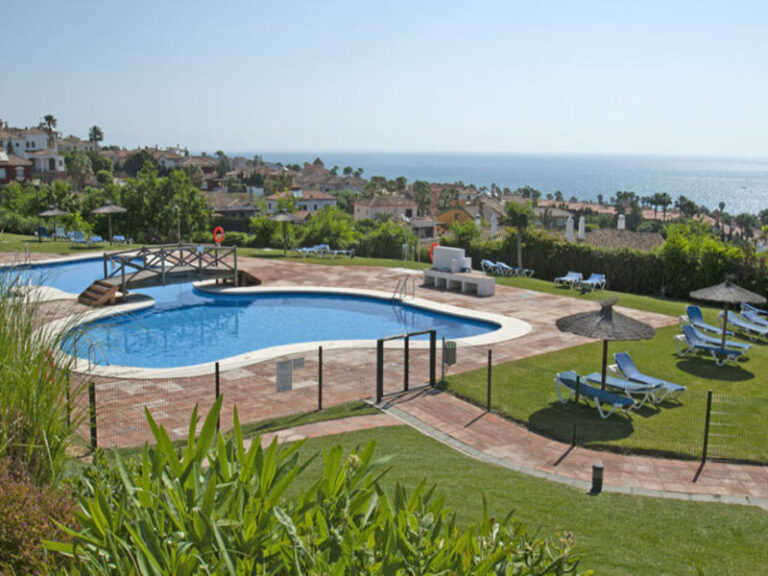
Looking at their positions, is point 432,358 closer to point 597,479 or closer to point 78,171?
point 597,479

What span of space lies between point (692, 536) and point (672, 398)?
5.37 meters

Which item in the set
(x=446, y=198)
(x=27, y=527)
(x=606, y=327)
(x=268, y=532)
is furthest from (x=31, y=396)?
(x=446, y=198)

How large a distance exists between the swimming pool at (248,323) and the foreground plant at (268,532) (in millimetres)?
A: 11782

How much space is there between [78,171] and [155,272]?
277ft

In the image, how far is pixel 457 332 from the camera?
59.4 feet

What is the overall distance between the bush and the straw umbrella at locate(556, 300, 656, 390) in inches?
329

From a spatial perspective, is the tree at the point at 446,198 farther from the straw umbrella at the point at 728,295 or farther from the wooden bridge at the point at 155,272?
the straw umbrella at the point at 728,295

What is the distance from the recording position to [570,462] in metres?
9.17

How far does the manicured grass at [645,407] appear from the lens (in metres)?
9.78

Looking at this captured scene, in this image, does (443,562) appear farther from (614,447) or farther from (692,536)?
(614,447)

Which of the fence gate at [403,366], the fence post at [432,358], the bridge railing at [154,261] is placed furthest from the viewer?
the bridge railing at [154,261]

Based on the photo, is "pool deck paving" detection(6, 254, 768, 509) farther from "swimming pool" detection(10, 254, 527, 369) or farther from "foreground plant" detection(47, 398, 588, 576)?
"foreground plant" detection(47, 398, 588, 576)

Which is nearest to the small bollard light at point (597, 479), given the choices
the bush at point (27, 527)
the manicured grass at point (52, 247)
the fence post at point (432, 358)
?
the fence post at point (432, 358)

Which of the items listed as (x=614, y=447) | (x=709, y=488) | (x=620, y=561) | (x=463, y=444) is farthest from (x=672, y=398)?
(x=620, y=561)
